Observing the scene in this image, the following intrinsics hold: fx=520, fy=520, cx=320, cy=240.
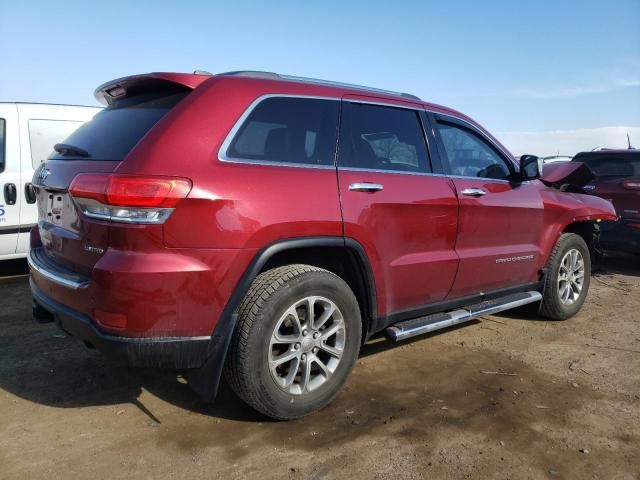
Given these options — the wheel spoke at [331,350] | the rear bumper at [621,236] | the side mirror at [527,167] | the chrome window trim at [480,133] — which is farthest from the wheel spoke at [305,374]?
the rear bumper at [621,236]

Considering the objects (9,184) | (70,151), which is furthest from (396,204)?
(9,184)

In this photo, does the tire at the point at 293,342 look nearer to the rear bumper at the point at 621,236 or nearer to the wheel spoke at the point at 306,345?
the wheel spoke at the point at 306,345

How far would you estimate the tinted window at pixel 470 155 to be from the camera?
3834 millimetres

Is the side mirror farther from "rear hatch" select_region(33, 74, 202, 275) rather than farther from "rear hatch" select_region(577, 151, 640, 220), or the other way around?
"rear hatch" select_region(577, 151, 640, 220)

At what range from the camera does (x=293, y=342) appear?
2812mm

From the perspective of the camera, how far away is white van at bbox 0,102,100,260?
569 cm

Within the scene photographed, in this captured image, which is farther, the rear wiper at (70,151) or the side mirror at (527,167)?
the side mirror at (527,167)

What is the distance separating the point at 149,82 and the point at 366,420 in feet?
7.33

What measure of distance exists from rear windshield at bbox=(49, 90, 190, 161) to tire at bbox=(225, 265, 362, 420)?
3.16 feet

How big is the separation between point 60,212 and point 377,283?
1.82m

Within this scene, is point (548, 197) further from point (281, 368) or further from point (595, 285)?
point (281, 368)

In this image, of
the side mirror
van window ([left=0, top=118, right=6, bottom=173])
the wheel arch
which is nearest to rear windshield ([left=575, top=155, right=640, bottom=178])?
the side mirror

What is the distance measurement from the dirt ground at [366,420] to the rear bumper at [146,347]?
0.47 meters

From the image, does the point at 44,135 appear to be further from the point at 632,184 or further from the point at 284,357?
the point at 632,184
